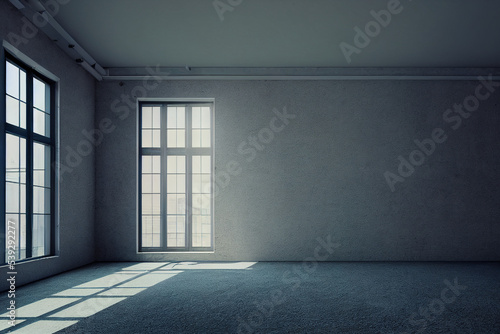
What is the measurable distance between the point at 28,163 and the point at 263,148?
3654 millimetres

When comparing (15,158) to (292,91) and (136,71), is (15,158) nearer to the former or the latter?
(136,71)

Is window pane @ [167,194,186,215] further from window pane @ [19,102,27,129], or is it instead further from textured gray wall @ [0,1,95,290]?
window pane @ [19,102,27,129]

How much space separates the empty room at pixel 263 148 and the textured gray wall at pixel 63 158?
4 centimetres

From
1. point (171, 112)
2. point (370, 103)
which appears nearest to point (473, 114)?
point (370, 103)

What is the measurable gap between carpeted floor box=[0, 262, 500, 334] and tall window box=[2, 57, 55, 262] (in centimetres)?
59

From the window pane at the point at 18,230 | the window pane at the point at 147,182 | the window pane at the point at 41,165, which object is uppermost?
the window pane at the point at 41,165

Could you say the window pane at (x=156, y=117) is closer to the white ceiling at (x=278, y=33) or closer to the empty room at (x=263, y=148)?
the empty room at (x=263, y=148)

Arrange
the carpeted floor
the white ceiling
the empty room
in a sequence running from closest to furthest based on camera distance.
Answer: the carpeted floor, the white ceiling, the empty room

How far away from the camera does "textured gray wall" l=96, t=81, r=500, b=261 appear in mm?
7355

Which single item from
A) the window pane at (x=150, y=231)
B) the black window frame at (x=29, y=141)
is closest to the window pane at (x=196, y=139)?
the window pane at (x=150, y=231)

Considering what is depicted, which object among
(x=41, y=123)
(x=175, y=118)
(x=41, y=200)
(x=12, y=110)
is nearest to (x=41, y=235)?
(x=41, y=200)

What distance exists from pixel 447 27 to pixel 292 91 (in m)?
2.66

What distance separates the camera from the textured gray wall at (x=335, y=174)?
24.1 feet

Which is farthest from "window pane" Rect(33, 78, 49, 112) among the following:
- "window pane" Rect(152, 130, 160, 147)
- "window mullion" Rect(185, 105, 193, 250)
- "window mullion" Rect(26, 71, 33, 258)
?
"window mullion" Rect(185, 105, 193, 250)
